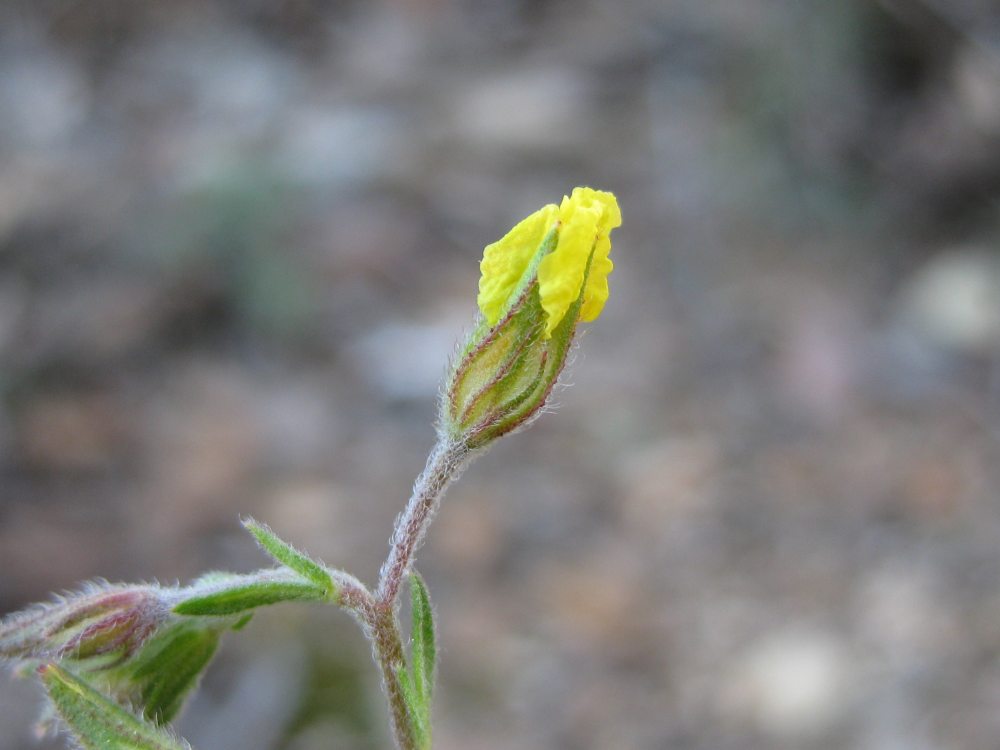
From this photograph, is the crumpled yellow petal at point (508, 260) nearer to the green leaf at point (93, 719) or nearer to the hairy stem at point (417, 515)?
the hairy stem at point (417, 515)

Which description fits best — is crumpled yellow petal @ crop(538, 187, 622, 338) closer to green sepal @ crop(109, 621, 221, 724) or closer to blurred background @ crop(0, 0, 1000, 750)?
green sepal @ crop(109, 621, 221, 724)

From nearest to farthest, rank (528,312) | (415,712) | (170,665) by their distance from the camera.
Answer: (415,712) < (528,312) < (170,665)

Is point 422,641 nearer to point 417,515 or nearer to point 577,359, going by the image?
point 417,515

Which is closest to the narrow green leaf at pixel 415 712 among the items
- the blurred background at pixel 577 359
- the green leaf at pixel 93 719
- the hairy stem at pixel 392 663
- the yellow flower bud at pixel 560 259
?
the hairy stem at pixel 392 663

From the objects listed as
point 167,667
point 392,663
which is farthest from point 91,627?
point 392,663

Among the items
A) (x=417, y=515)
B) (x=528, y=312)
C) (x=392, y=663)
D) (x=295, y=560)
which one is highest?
(x=528, y=312)

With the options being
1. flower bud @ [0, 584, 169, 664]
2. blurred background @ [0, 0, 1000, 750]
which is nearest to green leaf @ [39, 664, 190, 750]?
flower bud @ [0, 584, 169, 664]

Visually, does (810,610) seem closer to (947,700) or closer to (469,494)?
(947,700)
